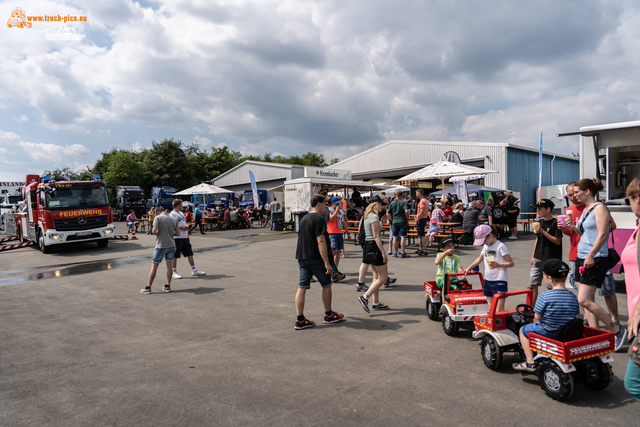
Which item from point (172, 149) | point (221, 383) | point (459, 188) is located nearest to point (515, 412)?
point (221, 383)

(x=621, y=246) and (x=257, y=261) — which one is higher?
(x=621, y=246)

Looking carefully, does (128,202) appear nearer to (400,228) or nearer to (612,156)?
(400,228)

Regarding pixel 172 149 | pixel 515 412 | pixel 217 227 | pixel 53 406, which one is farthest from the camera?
pixel 172 149

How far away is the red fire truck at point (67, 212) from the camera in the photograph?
44.2ft

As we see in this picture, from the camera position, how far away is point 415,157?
106ft

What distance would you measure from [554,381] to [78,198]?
15287mm

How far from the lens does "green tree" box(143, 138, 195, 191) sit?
51.1 meters

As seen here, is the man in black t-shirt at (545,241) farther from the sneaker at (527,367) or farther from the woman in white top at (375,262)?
the woman in white top at (375,262)

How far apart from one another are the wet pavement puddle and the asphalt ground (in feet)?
6.35

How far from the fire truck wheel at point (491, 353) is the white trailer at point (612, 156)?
4.52 meters

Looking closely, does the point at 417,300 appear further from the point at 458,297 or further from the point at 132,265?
the point at 132,265

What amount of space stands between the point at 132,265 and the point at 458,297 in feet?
31.2

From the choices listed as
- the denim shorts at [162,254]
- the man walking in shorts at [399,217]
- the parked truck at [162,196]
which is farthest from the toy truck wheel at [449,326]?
the parked truck at [162,196]

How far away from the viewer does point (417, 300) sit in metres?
6.61
